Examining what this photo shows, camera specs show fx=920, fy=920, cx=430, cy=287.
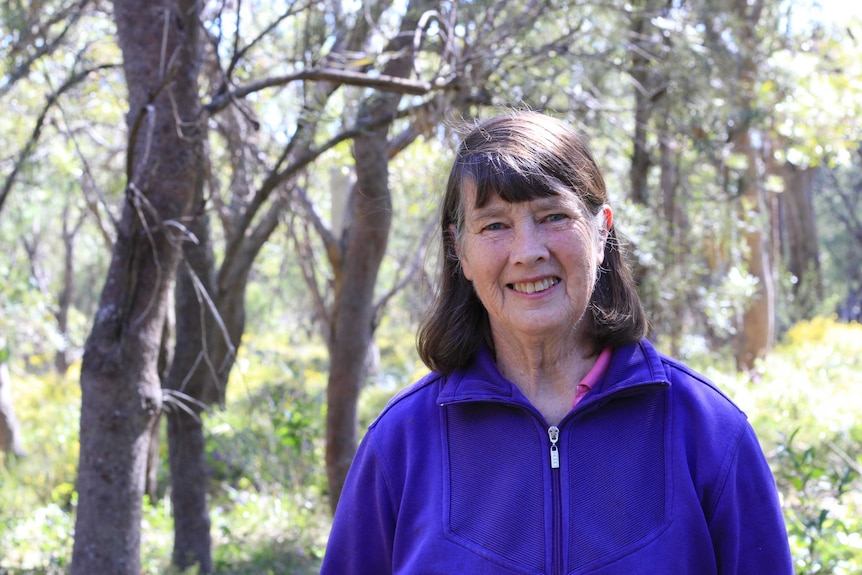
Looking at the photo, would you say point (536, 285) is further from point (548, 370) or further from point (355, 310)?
point (355, 310)

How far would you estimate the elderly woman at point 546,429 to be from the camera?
69.7 inches

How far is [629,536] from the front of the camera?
5.79 feet

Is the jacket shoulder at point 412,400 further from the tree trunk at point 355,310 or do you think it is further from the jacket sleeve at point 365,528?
the tree trunk at point 355,310

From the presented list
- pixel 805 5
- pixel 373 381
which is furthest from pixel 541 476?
pixel 373 381

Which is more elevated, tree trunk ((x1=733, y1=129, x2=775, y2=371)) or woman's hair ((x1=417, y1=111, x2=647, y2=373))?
tree trunk ((x1=733, y1=129, x2=775, y2=371))

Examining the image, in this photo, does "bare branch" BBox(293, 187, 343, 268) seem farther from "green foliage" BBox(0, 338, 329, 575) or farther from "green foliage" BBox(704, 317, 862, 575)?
"green foliage" BBox(704, 317, 862, 575)

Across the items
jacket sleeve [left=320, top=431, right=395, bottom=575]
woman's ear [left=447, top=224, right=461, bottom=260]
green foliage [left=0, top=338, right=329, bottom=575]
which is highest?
woman's ear [left=447, top=224, right=461, bottom=260]

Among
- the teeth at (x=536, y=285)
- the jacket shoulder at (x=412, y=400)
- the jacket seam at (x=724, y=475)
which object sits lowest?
the jacket seam at (x=724, y=475)

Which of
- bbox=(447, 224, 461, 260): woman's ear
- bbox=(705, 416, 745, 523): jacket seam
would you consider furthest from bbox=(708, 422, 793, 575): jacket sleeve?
bbox=(447, 224, 461, 260): woman's ear

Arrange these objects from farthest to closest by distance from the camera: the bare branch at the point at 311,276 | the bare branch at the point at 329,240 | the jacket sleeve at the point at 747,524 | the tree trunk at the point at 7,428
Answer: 1. the tree trunk at the point at 7,428
2. the bare branch at the point at 311,276
3. the bare branch at the point at 329,240
4. the jacket sleeve at the point at 747,524

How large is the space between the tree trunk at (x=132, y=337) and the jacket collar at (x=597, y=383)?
5.73ft

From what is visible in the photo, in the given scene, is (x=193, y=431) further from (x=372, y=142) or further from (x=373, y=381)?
(x=373, y=381)

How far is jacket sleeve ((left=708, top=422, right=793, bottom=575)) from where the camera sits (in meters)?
1.75

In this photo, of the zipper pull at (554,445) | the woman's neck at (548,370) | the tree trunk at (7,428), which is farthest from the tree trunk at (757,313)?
the zipper pull at (554,445)
